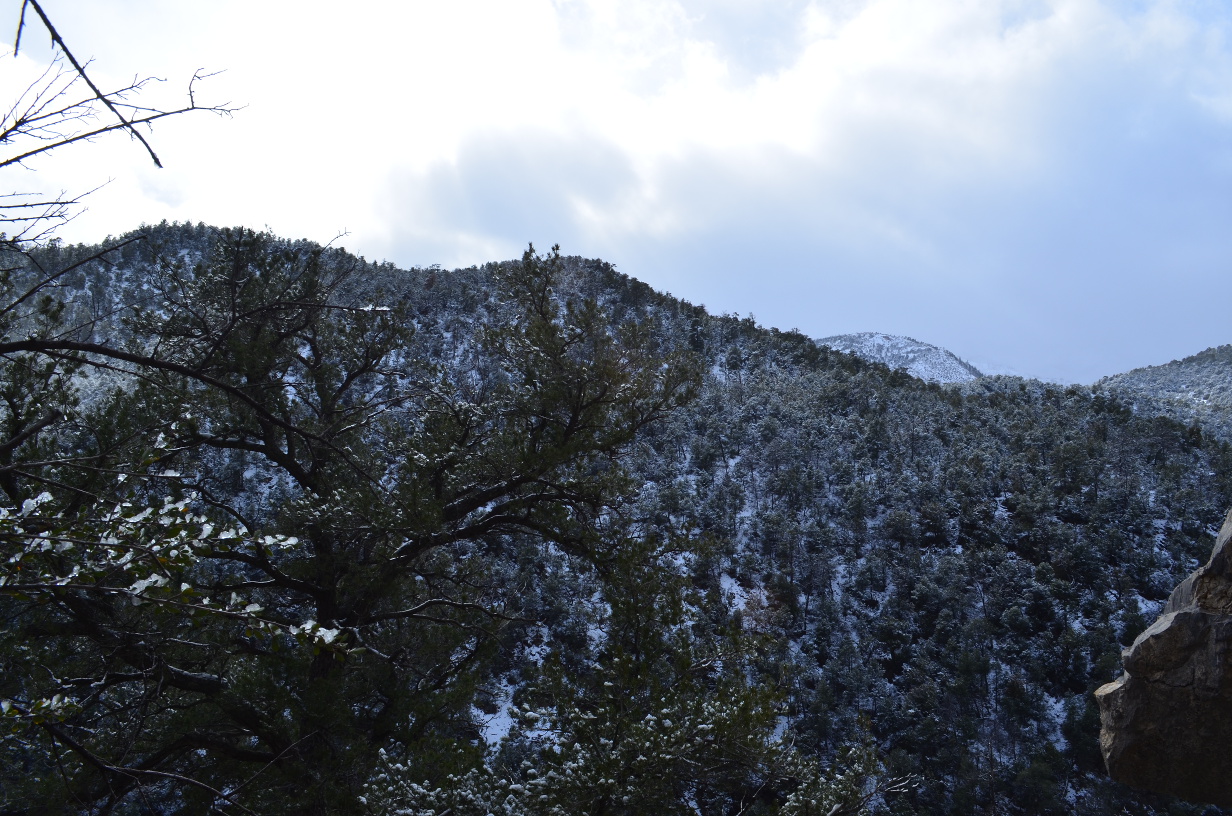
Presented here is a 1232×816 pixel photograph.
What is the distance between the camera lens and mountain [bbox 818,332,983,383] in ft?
187

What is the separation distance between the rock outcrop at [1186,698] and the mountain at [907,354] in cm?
5186

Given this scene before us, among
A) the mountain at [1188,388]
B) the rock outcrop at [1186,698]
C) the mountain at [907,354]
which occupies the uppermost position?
the mountain at [907,354]

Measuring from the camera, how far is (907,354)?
6178cm

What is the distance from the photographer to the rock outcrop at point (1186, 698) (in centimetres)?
451

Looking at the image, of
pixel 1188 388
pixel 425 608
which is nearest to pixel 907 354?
pixel 1188 388

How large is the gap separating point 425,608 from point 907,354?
208 feet

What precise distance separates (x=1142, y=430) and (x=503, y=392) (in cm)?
2850

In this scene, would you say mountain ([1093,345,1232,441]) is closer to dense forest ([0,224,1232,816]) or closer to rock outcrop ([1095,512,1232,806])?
dense forest ([0,224,1232,816])

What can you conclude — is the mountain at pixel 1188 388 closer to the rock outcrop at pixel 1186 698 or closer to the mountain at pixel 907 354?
the mountain at pixel 907 354

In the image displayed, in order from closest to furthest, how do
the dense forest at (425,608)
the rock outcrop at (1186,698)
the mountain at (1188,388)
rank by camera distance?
the dense forest at (425,608)
the rock outcrop at (1186,698)
the mountain at (1188,388)

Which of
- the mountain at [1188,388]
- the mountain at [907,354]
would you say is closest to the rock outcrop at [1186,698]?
the mountain at [1188,388]

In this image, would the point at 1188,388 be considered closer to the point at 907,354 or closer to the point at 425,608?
the point at 907,354

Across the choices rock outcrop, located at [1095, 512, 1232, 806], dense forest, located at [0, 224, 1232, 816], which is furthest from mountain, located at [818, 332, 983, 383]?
rock outcrop, located at [1095, 512, 1232, 806]

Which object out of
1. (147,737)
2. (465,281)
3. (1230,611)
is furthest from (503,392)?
(465,281)
